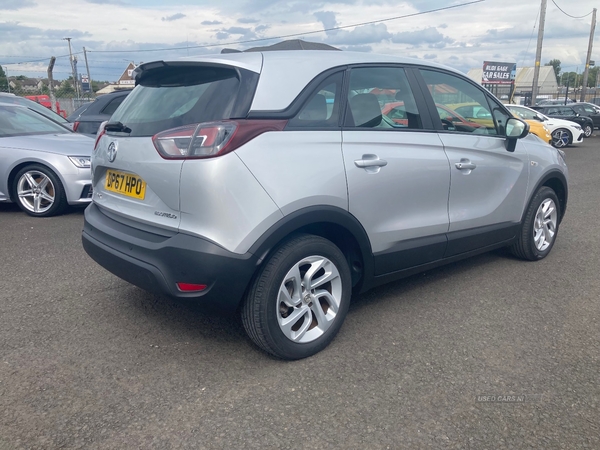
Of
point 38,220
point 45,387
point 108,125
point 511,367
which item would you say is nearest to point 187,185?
point 108,125

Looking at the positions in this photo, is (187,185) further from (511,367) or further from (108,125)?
(511,367)

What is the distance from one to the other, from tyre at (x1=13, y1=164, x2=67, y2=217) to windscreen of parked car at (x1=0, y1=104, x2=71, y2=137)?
29.9 inches

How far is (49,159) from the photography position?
6.77m

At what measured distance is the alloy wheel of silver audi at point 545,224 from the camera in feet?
16.9

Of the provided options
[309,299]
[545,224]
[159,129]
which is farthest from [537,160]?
[159,129]

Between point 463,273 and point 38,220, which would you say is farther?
point 38,220

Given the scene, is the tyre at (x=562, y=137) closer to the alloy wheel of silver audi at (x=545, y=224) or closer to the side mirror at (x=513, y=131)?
the alloy wheel of silver audi at (x=545, y=224)

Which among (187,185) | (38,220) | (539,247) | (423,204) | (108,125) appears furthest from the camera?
(38,220)

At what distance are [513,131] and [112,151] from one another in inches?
123

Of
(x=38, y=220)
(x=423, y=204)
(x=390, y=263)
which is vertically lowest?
(x=38, y=220)

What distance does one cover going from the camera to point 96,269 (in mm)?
4793

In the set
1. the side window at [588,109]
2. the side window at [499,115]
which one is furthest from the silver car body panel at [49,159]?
the side window at [588,109]

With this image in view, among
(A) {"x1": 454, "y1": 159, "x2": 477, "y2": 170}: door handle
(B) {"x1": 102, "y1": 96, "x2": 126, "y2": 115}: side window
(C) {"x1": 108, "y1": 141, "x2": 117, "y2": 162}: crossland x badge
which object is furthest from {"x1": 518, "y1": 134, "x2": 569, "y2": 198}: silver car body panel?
(B) {"x1": 102, "y1": 96, "x2": 126, "y2": 115}: side window

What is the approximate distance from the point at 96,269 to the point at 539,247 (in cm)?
403
